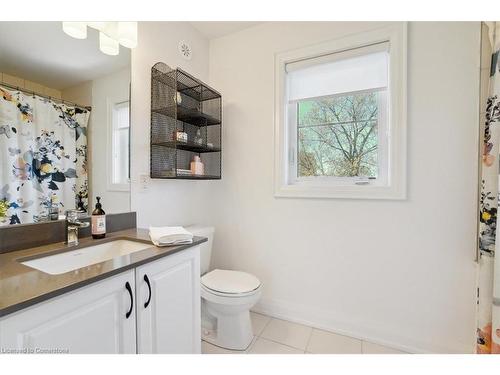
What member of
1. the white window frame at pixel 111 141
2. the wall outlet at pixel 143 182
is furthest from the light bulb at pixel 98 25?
the wall outlet at pixel 143 182

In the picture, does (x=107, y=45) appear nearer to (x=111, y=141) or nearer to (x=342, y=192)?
(x=111, y=141)

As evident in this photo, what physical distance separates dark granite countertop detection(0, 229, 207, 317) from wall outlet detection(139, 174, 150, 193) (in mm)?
551

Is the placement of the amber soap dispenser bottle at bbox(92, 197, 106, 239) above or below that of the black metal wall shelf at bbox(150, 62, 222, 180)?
below

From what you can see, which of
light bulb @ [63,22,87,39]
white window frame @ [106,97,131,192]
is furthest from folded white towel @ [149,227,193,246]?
light bulb @ [63,22,87,39]

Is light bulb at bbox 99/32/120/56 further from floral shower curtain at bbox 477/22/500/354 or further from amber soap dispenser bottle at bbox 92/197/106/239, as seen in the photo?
floral shower curtain at bbox 477/22/500/354

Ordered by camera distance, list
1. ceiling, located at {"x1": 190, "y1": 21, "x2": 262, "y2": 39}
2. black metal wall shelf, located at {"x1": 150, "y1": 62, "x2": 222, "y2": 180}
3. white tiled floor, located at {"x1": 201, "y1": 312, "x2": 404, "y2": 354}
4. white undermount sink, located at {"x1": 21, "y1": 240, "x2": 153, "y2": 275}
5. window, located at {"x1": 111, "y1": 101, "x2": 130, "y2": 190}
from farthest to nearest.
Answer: ceiling, located at {"x1": 190, "y1": 21, "x2": 262, "y2": 39} → black metal wall shelf, located at {"x1": 150, "y1": 62, "x2": 222, "y2": 180} → white tiled floor, located at {"x1": 201, "y1": 312, "x2": 404, "y2": 354} → window, located at {"x1": 111, "y1": 101, "x2": 130, "y2": 190} → white undermount sink, located at {"x1": 21, "y1": 240, "x2": 153, "y2": 275}

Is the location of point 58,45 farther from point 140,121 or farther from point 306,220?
point 306,220

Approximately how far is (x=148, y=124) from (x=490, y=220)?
2.09 m

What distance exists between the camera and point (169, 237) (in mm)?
1106

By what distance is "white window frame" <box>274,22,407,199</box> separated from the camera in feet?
4.94

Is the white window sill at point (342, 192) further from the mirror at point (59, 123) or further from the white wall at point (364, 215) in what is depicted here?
the mirror at point (59, 123)

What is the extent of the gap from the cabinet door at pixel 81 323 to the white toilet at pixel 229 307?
67 cm

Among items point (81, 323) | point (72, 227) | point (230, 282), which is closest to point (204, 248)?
point (230, 282)
